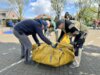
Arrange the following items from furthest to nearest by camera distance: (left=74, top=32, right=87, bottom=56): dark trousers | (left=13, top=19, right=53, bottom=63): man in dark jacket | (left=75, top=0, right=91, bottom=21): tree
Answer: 1. (left=75, top=0, right=91, bottom=21): tree
2. (left=74, top=32, right=87, bottom=56): dark trousers
3. (left=13, top=19, right=53, bottom=63): man in dark jacket

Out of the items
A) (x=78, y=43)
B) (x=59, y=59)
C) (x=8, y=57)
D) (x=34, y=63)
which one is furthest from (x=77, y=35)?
(x=8, y=57)

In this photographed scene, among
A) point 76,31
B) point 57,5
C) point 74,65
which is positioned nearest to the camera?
point 76,31

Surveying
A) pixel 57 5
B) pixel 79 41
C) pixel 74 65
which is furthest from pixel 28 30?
pixel 57 5

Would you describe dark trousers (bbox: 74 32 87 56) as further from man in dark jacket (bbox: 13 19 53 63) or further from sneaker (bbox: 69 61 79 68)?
man in dark jacket (bbox: 13 19 53 63)

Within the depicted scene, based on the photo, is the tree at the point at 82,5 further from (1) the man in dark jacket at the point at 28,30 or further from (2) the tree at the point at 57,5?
(1) the man in dark jacket at the point at 28,30

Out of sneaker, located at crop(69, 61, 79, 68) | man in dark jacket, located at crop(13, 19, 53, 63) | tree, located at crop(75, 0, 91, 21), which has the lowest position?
tree, located at crop(75, 0, 91, 21)

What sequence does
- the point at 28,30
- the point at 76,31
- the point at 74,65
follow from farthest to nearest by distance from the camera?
the point at 74,65 < the point at 28,30 < the point at 76,31

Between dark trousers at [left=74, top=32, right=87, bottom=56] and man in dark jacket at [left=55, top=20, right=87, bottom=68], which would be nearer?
man in dark jacket at [left=55, top=20, right=87, bottom=68]

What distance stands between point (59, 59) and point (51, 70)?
440 mm

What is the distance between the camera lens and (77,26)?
7.78 metres

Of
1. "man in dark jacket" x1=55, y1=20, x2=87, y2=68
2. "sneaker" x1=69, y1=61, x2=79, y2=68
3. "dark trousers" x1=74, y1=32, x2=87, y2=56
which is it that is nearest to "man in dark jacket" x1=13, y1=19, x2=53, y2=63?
"man in dark jacket" x1=55, y1=20, x2=87, y2=68

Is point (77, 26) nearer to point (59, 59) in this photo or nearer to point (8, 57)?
point (59, 59)

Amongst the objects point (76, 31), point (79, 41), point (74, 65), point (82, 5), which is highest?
point (76, 31)

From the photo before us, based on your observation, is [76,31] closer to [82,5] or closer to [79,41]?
[79,41]
